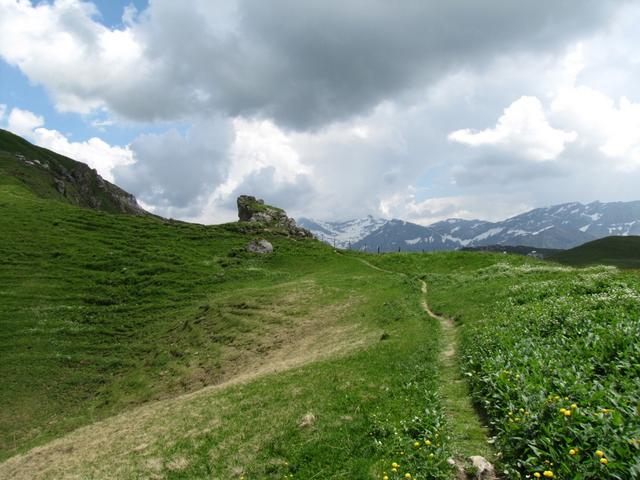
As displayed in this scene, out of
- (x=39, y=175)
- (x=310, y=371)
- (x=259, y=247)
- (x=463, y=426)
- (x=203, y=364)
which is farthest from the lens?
(x=39, y=175)

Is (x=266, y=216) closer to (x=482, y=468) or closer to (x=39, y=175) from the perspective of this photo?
(x=39, y=175)

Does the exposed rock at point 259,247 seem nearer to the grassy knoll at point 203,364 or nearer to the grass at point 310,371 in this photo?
the grassy knoll at point 203,364

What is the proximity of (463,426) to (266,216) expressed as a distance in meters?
119

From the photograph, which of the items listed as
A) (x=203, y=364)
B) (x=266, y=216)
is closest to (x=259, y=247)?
(x=266, y=216)

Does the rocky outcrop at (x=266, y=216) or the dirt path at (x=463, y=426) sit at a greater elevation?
the rocky outcrop at (x=266, y=216)

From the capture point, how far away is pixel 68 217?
9138cm

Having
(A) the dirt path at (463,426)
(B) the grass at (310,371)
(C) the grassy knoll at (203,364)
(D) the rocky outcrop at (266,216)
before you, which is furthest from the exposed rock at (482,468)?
(D) the rocky outcrop at (266,216)

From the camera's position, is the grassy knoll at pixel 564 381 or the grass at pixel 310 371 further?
the grass at pixel 310 371

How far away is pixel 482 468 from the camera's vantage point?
9.98 m

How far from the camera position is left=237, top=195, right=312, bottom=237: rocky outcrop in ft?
402

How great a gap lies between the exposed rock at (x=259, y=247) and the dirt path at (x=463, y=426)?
69053mm

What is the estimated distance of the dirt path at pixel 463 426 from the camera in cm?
1012

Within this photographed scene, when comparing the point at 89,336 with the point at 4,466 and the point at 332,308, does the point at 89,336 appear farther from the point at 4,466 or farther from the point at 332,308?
the point at 332,308

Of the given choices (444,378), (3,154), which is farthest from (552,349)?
(3,154)
